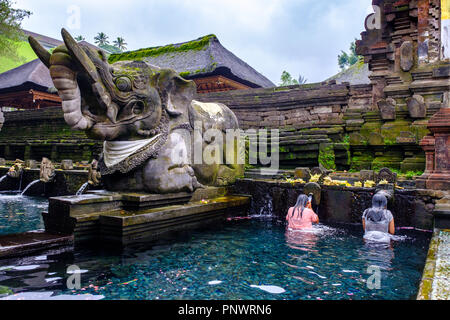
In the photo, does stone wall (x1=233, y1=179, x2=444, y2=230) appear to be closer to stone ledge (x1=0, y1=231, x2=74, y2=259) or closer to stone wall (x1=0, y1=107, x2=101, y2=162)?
stone ledge (x1=0, y1=231, x2=74, y2=259)

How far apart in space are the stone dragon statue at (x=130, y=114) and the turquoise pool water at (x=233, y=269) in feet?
3.41

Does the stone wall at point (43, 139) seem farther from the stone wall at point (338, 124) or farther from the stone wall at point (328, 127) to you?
the stone wall at point (338, 124)

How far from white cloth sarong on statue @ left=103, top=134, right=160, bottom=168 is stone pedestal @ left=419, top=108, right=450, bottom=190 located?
13.1 feet

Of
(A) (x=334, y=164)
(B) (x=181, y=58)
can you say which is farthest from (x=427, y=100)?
(B) (x=181, y=58)

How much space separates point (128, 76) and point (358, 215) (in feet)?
12.3

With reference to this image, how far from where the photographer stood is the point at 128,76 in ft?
14.4

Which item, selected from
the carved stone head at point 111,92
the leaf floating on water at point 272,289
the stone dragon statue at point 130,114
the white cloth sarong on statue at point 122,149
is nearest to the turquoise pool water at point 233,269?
the leaf floating on water at point 272,289

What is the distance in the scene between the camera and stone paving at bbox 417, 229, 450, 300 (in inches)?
74.3

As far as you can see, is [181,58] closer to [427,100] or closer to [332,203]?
[427,100]

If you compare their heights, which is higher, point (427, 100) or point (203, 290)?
point (427, 100)

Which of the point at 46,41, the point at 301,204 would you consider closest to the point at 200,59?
the point at 301,204
